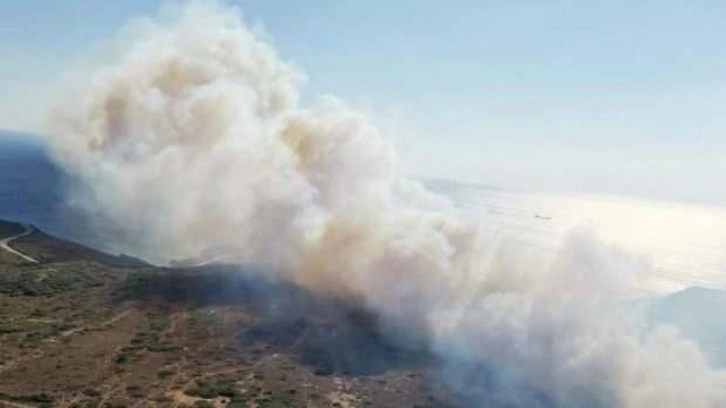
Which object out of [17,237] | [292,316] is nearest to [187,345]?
[292,316]

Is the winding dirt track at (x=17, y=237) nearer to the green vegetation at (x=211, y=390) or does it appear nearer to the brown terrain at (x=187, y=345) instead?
the brown terrain at (x=187, y=345)

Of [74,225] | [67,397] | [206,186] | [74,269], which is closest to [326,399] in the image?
[67,397]

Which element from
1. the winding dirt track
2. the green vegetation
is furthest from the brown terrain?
the winding dirt track

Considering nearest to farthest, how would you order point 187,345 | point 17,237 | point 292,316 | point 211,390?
point 211,390
point 187,345
point 292,316
point 17,237

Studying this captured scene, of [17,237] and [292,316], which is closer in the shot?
[292,316]

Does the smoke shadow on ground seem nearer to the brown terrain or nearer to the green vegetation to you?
the brown terrain

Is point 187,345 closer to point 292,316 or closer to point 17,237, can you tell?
point 292,316
